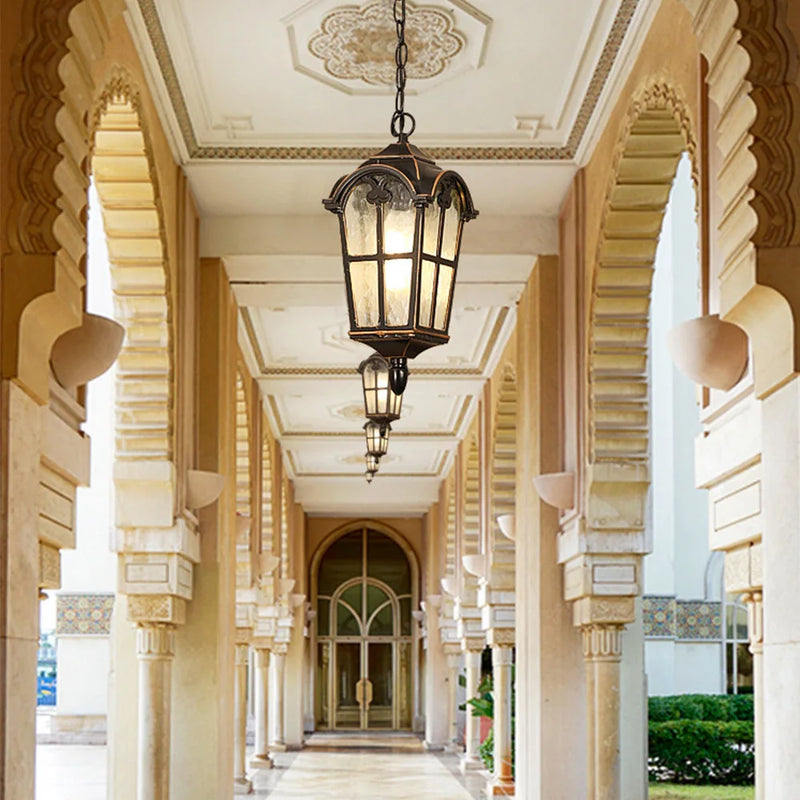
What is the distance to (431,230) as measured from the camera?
3986mm

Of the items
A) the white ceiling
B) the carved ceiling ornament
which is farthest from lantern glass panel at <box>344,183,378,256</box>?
the carved ceiling ornament

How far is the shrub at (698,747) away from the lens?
17.7 meters

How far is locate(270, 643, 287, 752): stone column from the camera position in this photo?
75.2ft

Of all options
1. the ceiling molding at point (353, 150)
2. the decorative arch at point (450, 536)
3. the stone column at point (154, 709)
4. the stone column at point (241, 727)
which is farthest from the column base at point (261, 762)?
the ceiling molding at point (353, 150)

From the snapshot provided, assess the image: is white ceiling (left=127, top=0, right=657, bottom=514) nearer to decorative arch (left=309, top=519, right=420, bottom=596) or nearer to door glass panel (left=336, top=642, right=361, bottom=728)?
decorative arch (left=309, top=519, right=420, bottom=596)

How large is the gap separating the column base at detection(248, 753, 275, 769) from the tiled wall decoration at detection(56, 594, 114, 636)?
229 inches

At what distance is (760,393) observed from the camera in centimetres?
464

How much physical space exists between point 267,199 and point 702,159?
4.45 metres

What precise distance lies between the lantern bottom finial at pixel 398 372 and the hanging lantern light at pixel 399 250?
9.4 inches

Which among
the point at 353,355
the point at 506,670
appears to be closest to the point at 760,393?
the point at 353,355

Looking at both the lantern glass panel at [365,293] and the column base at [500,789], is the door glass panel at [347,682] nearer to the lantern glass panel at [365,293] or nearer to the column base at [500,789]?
the column base at [500,789]

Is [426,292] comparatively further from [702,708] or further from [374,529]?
[374,529]

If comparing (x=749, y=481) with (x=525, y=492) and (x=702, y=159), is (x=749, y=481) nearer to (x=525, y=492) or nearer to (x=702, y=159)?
(x=702, y=159)

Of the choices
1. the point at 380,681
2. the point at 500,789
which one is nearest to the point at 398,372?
the point at 500,789
